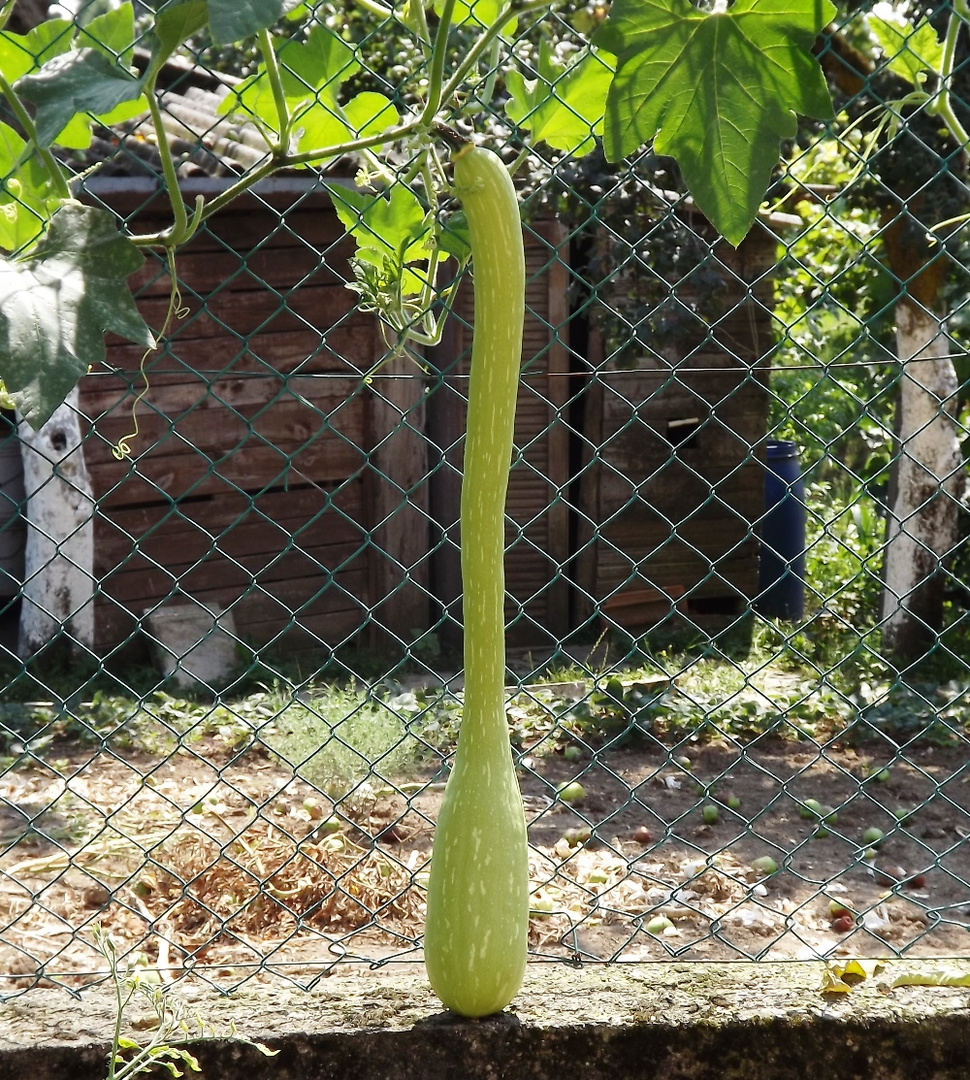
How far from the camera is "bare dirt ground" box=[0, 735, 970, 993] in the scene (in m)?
2.67

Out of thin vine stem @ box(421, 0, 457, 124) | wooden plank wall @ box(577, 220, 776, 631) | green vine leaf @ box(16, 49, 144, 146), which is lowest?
wooden plank wall @ box(577, 220, 776, 631)

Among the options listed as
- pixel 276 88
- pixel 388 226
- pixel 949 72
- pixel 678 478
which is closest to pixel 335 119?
pixel 388 226

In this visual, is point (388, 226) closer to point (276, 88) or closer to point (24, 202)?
point (276, 88)

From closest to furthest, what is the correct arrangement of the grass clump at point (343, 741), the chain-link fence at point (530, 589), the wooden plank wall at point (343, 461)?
1. the chain-link fence at point (530, 589)
2. the grass clump at point (343, 741)
3. the wooden plank wall at point (343, 461)

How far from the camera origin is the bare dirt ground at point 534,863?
8.77 ft

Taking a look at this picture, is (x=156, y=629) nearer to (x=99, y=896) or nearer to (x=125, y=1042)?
(x=99, y=896)

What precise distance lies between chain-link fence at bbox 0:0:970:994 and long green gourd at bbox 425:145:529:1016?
1.44 m

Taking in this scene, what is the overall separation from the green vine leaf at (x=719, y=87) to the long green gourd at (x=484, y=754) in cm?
23

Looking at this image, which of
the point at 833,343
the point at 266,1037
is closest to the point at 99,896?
the point at 266,1037

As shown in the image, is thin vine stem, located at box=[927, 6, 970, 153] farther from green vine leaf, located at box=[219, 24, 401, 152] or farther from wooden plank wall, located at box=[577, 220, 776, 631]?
wooden plank wall, located at box=[577, 220, 776, 631]

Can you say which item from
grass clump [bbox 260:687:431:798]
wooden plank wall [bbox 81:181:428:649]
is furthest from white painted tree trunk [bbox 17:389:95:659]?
grass clump [bbox 260:687:431:798]

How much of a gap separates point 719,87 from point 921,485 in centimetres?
478

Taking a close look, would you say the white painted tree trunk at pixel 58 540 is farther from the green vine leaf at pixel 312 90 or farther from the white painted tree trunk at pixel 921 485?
the green vine leaf at pixel 312 90

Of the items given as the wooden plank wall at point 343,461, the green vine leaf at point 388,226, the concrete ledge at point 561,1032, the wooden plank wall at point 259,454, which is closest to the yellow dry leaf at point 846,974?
the concrete ledge at point 561,1032
